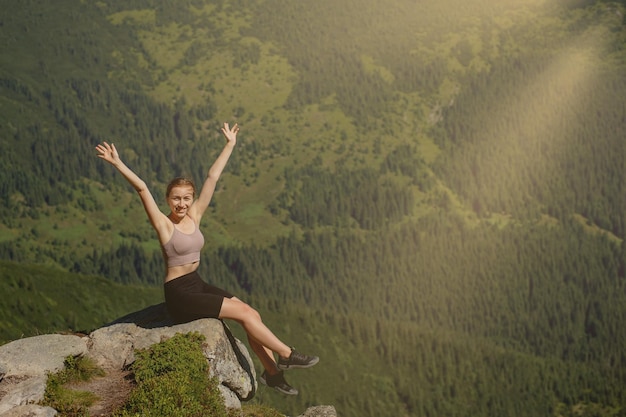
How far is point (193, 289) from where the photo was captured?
27703mm

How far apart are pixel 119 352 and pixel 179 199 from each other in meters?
6.08

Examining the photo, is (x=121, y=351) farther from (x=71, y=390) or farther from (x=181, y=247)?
(x=181, y=247)

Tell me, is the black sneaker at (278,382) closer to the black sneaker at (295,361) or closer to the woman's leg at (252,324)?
the black sneaker at (295,361)

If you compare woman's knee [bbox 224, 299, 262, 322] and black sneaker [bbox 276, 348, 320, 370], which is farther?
black sneaker [bbox 276, 348, 320, 370]

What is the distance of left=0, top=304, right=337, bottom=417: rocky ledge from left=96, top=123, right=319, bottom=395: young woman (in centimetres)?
87

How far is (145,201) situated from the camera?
25.6 m

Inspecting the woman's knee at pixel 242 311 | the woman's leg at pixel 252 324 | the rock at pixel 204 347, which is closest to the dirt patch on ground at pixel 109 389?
the rock at pixel 204 347

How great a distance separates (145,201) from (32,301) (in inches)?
3161

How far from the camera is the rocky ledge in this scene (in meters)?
26.2

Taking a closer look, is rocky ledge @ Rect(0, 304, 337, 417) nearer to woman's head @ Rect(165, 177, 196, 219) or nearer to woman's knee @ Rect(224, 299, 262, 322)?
woman's knee @ Rect(224, 299, 262, 322)

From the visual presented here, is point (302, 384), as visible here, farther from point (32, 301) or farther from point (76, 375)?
point (76, 375)

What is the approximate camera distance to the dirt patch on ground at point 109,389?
80.6 feet

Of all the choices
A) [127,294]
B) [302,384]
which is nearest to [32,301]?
[127,294]

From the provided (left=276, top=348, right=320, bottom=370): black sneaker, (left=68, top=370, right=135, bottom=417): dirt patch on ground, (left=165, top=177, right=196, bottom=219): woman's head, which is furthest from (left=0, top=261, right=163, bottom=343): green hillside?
(left=276, top=348, right=320, bottom=370): black sneaker
